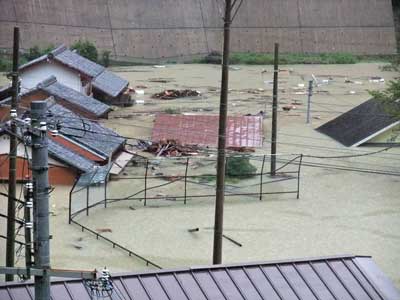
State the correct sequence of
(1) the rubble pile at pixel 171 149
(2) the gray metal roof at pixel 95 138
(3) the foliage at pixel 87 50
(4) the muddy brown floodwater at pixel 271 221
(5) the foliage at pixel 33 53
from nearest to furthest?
(4) the muddy brown floodwater at pixel 271 221 < (2) the gray metal roof at pixel 95 138 < (1) the rubble pile at pixel 171 149 < (5) the foliage at pixel 33 53 < (3) the foliage at pixel 87 50

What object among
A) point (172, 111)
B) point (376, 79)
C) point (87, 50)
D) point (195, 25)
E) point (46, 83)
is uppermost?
point (195, 25)

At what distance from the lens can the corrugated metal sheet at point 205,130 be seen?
23.7 metres

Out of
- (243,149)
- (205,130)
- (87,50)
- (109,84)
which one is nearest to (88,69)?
(109,84)

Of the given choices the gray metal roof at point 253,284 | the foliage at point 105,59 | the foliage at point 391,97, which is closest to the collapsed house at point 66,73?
the foliage at point 391,97

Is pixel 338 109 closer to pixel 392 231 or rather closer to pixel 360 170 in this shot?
pixel 360 170

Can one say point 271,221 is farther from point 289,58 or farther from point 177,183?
point 289,58

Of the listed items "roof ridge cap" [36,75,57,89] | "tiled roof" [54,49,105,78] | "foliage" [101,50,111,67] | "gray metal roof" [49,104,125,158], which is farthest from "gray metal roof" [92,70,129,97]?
"foliage" [101,50,111,67]

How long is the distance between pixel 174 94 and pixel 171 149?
33.9 feet

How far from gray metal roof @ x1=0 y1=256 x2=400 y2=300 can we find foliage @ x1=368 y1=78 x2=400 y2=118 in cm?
1180

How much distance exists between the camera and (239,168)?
64.7 ft

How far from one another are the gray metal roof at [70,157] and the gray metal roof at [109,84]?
9982mm

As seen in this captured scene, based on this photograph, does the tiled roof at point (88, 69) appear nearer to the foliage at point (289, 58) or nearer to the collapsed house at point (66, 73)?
the collapsed house at point (66, 73)

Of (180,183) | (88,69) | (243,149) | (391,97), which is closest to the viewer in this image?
(180,183)

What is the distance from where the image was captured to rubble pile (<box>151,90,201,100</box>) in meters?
31.8
